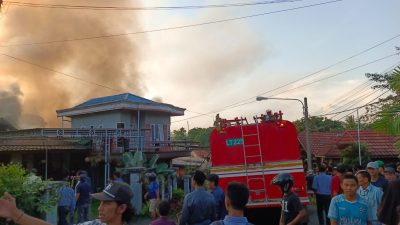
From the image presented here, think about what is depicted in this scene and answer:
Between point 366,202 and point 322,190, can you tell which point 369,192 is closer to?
point 366,202

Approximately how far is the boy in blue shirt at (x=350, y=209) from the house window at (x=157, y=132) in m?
25.4

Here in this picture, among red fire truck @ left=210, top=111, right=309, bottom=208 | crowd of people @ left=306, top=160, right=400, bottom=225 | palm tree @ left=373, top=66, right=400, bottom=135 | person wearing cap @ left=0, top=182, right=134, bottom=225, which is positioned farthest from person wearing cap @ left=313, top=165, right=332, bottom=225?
person wearing cap @ left=0, top=182, right=134, bottom=225

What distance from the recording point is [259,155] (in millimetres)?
11352

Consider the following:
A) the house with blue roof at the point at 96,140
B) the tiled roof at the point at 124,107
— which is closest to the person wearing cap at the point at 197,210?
the house with blue roof at the point at 96,140

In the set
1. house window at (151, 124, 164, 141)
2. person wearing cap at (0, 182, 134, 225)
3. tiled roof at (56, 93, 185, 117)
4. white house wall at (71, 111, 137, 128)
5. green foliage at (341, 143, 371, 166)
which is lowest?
person wearing cap at (0, 182, 134, 225)

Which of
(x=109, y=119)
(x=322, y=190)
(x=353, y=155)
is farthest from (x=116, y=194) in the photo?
(x=109, y=119)

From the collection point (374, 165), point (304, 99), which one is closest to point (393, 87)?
point (374, 165)

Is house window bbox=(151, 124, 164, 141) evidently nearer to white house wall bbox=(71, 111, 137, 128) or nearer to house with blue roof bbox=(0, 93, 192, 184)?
house with blue roof bbox=(0, 93, 192, 184)

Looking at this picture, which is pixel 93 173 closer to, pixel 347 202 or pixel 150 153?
pixel 150 153

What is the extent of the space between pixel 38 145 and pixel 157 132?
381 inches

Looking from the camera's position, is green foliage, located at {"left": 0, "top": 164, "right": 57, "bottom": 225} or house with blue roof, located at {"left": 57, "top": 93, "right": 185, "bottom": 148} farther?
house with blue roof, located at {"left": 57, "top": 93, "right": 185, "bottom": 148}

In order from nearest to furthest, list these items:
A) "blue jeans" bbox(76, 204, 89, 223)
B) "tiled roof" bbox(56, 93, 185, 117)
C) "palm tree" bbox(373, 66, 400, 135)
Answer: "palm tree" bbox(373, 66, 400, 135), "blue jeans" bbox(76, 204, 89, 223), "tiled roof" bbox(56, 93, 185, 117)

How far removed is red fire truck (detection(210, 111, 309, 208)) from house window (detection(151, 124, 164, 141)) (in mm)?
18832

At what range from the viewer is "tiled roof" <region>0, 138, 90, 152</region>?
21578 millimetres
